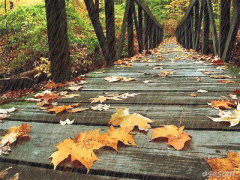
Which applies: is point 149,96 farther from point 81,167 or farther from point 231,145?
point 81,167

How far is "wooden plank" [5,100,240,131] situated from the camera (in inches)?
44.9

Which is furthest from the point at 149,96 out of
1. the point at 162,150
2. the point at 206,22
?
the point at 206,22

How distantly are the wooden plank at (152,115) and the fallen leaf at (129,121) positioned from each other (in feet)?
0.15

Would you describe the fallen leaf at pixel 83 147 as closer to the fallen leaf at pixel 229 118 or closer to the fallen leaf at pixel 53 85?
the fallen leaf at pixel 229 118

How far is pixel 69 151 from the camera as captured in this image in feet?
2.86

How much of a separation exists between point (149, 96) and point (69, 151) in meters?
0.99

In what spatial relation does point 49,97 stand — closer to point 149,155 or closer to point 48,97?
point 48,97

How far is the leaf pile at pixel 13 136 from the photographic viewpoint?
962 mm

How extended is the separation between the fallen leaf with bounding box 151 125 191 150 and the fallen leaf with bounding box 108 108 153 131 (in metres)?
0.08

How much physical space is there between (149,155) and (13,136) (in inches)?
28.3

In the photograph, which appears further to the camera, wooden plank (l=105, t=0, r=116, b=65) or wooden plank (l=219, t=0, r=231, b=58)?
wooden plank (l=105, t=0, r=116, b=65)

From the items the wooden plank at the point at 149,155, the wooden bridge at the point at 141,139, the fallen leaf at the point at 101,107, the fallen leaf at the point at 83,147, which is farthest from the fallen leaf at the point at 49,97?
the fallen leaf at the point at 83,147

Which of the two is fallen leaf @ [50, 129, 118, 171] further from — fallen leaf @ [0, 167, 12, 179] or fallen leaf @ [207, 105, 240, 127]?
fallen leaf @ [207, 105, 240, 127]

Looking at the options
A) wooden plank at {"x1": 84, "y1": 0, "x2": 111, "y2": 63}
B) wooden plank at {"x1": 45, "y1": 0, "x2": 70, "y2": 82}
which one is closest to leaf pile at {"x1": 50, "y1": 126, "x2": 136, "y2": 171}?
wooden plank at {"x1": 45, "y1": 0, "x2": 70, "y2": 82}
